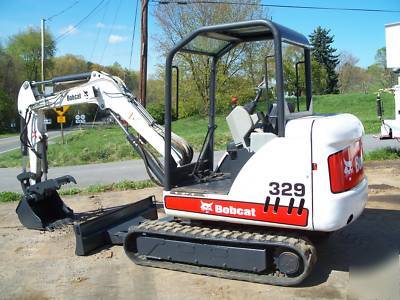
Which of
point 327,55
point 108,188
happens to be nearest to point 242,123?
point 108,188

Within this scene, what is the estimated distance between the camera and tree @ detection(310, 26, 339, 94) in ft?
200

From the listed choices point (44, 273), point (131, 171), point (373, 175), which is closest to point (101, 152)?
point (131, 171)

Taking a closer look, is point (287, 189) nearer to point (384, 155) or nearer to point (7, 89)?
point (384, 155)

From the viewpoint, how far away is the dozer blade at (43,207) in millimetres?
7480

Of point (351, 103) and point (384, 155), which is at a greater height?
point (351, 103)

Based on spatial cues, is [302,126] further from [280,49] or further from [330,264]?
[330,264]

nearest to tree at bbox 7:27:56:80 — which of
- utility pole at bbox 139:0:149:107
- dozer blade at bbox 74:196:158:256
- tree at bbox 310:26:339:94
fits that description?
tree at bbox 310:26:339:94

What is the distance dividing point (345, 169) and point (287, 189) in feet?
1.99

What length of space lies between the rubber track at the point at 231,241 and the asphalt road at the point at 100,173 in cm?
645

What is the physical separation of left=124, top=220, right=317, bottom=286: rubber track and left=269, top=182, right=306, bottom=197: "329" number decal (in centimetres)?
46

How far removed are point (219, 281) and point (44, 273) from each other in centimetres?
210

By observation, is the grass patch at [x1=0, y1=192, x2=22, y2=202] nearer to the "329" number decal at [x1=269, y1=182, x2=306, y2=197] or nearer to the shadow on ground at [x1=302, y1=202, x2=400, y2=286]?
the shadow on ground at [x1=302, y1=202, x2=400, y2=286]

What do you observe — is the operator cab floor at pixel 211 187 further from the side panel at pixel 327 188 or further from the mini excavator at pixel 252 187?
the side panel at pixel 327 188

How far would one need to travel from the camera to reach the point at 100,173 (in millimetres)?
14781
